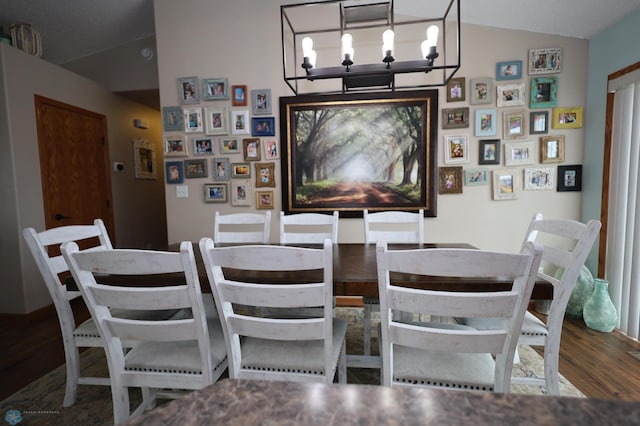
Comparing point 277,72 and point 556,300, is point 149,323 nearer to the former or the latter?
point 556,300

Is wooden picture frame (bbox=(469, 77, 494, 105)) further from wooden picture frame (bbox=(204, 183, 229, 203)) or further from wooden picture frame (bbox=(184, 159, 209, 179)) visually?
wooden picture frame (bbox=(184, 159, 209, 179))

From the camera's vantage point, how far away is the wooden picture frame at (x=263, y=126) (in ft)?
9.74

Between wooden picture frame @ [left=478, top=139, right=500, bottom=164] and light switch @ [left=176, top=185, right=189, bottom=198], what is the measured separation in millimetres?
2881

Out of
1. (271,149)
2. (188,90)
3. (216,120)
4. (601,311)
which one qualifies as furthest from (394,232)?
(188,90)

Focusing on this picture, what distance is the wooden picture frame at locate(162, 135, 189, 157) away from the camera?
3.07 m

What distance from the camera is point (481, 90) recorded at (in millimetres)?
2746

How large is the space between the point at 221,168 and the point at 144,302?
84.2 inches

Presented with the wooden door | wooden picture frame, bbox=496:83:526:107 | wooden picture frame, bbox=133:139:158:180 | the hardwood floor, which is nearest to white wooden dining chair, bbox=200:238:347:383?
the hardwood floor

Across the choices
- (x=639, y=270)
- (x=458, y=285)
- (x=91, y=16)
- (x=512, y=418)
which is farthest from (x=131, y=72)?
(x=639, y=270)

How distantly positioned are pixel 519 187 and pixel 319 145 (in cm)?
189

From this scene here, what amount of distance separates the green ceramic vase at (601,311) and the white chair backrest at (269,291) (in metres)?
2.42

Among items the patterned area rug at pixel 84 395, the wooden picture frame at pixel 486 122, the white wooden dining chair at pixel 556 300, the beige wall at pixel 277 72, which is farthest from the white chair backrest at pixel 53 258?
the wooden picture frame at pixel 486 122

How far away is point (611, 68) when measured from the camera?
2389mm

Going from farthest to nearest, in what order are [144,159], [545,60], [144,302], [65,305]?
[144,159]
[545,60]
[65,305]
[144,302]
